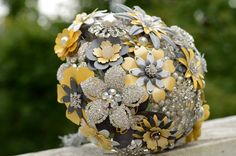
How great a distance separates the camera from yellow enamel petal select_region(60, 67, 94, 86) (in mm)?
1002

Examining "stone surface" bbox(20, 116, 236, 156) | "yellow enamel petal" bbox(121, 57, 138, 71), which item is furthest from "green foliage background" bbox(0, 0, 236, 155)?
"yellow enamel petal" bbox(121, 57, 138, 71)

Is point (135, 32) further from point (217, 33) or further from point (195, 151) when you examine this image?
point (217, 33)

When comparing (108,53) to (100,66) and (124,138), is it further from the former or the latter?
(124,138)

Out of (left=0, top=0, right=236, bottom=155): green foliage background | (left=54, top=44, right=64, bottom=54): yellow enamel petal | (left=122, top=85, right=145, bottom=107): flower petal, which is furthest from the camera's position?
(left=0, top=0, right=236, bottom=155): green foliage background

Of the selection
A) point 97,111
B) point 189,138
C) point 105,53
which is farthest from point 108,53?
point 189,138

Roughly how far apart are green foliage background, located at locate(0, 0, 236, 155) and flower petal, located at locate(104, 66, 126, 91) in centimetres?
169

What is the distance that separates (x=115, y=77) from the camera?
0.99 metres

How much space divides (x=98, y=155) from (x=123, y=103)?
0.21 metres

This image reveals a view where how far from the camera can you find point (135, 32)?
40.5 inches

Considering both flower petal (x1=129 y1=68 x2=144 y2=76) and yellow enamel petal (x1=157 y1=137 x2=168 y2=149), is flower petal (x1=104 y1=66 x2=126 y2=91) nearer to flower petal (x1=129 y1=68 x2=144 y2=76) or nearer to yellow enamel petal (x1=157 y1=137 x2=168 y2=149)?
flower petal (x1=129 y1=68 x2=144 y2=76)

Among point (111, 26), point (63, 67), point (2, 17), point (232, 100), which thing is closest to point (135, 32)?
point (111, 26)

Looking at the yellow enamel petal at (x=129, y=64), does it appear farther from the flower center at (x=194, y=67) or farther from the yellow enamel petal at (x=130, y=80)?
the flower center at (x=194, y=67)

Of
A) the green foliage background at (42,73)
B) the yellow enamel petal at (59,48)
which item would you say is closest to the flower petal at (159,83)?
the yellow enamel petal at (59,48)

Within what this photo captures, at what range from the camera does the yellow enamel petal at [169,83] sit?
1.01 m
